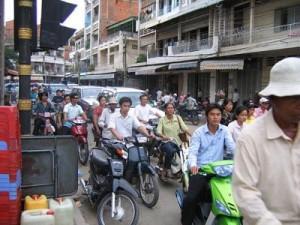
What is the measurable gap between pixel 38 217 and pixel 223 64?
21508 mm

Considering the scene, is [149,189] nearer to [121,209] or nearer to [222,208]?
[121,209]

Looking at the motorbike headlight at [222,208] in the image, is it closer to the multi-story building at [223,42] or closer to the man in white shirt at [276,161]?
the man in white shirt at [276,161]

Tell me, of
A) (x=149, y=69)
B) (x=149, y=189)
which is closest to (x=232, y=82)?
(x=149, y=69)

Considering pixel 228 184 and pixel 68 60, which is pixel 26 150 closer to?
pixel 228 184

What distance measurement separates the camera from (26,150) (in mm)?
4629

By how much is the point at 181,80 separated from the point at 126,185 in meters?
29.7

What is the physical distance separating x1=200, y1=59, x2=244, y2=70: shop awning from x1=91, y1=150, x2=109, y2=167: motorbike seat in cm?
1910

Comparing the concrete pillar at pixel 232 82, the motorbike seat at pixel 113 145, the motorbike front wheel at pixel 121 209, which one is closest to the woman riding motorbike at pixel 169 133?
the motorbike seat at pixel 113 145

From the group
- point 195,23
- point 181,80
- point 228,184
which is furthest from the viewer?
point 181,80

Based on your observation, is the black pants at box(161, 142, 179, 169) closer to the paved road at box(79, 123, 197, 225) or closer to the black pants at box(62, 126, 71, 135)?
the paved road at box(79, 123, 197, 225)

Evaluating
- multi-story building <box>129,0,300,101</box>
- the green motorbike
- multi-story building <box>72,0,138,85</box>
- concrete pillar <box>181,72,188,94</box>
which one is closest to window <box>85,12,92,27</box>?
multi-story building <box>72,0,138,85</box>

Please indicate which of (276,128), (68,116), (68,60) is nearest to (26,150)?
(276,128)

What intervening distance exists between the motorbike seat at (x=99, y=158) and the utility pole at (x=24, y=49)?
43.3 inches

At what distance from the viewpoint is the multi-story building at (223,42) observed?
22109 millimetres
